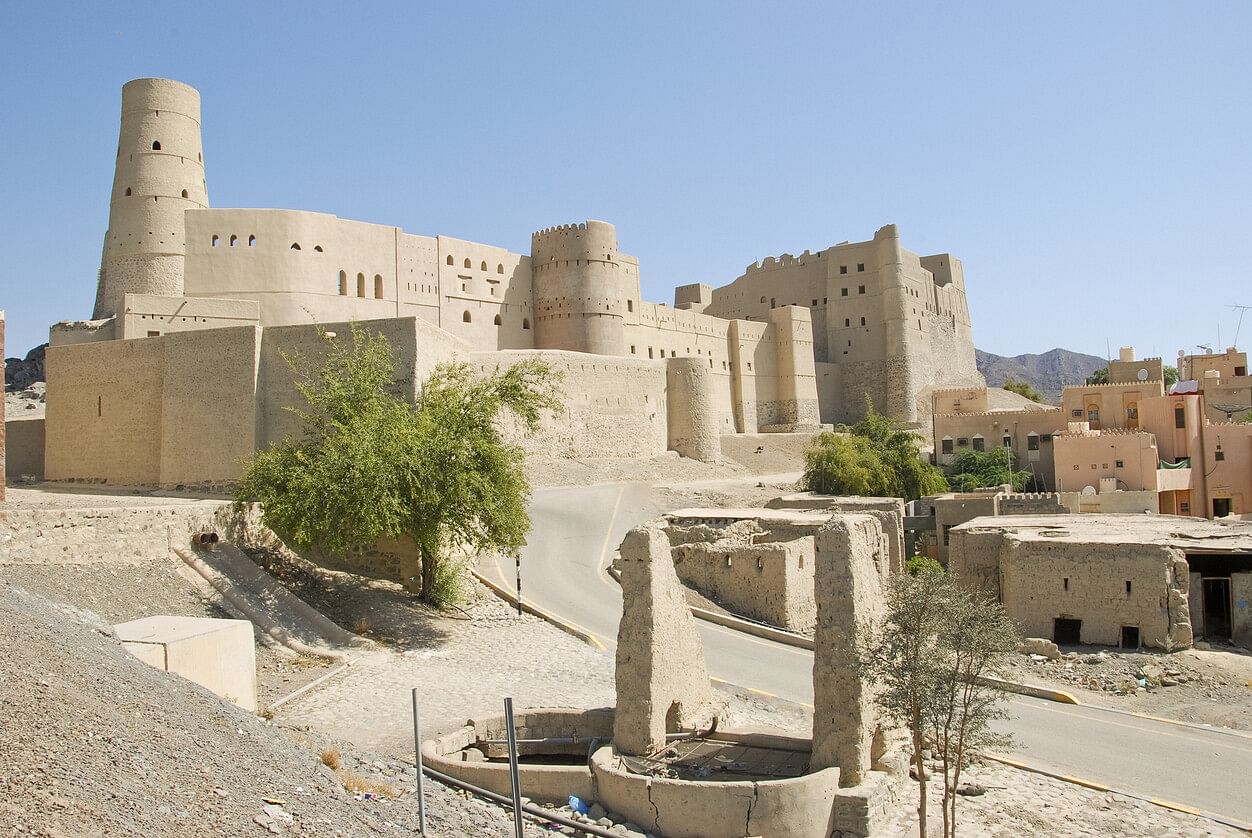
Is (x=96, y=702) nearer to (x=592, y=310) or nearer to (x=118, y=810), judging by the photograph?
(x=118, y=810)

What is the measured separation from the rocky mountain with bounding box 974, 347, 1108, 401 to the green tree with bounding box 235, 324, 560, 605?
5249 inches

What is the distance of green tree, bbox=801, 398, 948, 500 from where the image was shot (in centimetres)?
2997

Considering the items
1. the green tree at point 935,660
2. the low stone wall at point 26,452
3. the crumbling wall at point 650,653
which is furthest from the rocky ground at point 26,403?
the green tree at point 935,660

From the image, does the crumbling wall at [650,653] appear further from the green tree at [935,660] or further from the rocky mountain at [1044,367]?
the rocky mountain at [1044,367]

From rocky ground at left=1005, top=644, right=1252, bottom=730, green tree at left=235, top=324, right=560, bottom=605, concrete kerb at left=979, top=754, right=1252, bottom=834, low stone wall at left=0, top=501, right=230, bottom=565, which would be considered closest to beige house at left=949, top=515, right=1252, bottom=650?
rocky ground at left=1005, top=644, right=1252, bottom=730

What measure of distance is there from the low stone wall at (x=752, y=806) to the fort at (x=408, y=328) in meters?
13.5

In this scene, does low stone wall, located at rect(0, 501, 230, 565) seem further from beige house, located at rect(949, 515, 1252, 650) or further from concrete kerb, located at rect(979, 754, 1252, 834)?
beige house, located at rect(949, 515, 1252, 650)

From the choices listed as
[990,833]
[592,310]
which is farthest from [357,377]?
[592,310]

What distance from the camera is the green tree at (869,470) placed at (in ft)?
98.3

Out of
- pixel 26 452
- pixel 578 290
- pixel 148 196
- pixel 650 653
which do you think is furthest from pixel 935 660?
pixel 578 290

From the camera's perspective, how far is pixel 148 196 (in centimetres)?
2925

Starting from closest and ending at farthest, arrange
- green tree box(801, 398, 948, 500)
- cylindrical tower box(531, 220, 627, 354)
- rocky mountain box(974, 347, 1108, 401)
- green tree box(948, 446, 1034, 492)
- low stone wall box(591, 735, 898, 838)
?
low stone wall box(591, 735, 898, 838)
green tree box(801, 398, 948, 500)
green tree box(948, 446, 1034, 492)
cylindrical tower box(531, 220, 627, 354)
rocky mountain box(974, 347, 1108, 401)

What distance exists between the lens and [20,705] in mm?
6043

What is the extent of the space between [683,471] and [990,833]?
79.8 ft
